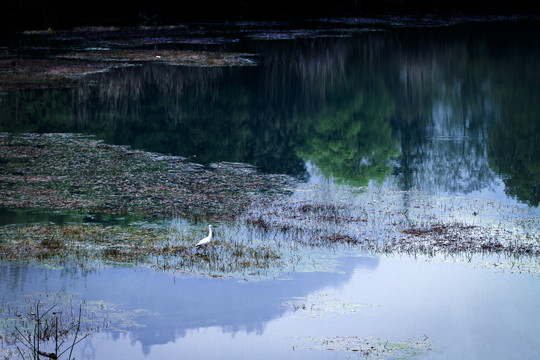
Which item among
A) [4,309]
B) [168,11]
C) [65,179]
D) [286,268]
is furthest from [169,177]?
[168,11]

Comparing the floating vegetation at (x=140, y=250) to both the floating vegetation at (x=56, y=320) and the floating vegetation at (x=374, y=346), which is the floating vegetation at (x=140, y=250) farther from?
the floating vegetation at (x=374, y=346)

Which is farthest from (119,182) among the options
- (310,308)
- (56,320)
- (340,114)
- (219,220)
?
(340,114)

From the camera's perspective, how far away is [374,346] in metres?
12.9

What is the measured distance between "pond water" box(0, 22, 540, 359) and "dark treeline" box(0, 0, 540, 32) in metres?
17.4

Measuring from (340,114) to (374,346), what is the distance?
25782 millimetres

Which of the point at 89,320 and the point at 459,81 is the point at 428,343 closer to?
the point at 89,320

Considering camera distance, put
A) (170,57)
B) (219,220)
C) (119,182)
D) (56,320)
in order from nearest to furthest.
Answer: (56,320)
(219,220)
(119,182)
(170,57)

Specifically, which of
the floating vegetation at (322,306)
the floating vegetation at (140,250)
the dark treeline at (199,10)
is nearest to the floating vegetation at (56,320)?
the floating vegetation at (140,250)

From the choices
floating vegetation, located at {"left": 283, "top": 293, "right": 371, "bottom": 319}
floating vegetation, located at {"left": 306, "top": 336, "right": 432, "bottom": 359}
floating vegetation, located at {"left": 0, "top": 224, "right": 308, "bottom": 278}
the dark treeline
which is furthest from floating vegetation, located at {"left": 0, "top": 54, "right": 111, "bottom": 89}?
floating vegetation, located at {"left": 306, "top": 336, "right": 432, "bottom": 359}

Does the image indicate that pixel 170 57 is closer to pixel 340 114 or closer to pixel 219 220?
pixel 340 114

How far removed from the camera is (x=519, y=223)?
19484 mm

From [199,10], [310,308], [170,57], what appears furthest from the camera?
[199,10]

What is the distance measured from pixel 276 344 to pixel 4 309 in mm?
4945

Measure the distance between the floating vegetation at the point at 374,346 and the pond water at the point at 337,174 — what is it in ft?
0.14
